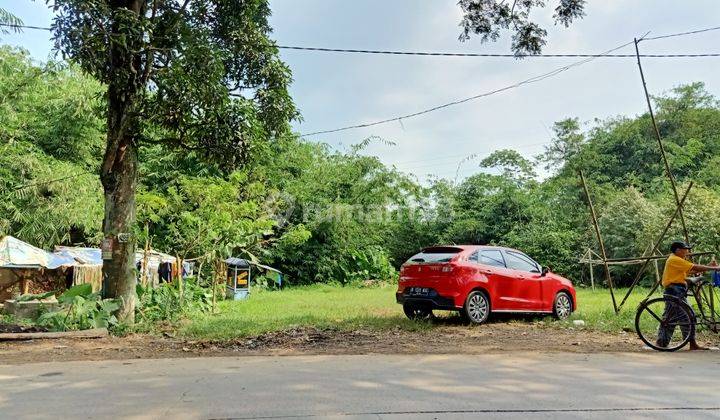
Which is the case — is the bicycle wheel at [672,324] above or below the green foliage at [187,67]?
below

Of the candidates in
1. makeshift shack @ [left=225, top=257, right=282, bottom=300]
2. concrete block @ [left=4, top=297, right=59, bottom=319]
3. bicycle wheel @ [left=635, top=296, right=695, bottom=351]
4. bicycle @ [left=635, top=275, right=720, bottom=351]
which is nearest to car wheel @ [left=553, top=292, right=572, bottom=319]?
bicycle @ [left=635, top=275, right=720, bottom=351]

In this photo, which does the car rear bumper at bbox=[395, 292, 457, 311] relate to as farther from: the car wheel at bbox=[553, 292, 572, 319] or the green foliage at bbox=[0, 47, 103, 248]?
the green foliage at bbox=[0, 47, 103, 248]

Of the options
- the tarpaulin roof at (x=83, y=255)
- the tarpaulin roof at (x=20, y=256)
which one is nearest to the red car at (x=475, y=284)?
the tarpaulin roof at (x=20, y=256)

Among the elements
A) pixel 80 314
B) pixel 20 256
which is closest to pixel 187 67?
pixel 80 314

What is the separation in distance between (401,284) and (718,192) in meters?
20.5

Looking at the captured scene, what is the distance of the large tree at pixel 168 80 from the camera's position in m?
8.94

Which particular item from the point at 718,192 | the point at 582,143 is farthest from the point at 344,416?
the point at 582,143

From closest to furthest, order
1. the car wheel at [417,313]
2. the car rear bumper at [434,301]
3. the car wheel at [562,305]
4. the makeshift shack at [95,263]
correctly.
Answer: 1. the car rear bumper at [434,301]
2. the car wheel at [417,313]
3. the car wheel at [562,305]
4. the makeshift shack at [95,263]

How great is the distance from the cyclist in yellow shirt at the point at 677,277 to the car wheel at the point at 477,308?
308 cm

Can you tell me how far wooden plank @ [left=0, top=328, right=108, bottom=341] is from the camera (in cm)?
925

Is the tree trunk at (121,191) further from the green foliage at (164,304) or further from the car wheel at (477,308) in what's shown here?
the car wheel at (477,308)

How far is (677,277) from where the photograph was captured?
8094 mm

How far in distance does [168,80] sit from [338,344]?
534 cm

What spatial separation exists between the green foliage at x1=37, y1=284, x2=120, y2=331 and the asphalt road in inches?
110
